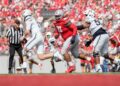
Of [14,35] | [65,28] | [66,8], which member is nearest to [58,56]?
[65,28]

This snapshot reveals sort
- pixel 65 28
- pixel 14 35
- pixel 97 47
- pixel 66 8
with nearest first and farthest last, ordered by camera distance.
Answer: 1. pixel 97 47
2. pixel 65 28
3. pixel 14 35
4. pixel 66 8

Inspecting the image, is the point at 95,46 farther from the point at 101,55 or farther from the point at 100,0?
the point at 100,0

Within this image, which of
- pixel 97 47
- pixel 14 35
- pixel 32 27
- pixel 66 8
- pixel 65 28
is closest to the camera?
pixel 97 47

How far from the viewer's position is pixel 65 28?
10.2 meters

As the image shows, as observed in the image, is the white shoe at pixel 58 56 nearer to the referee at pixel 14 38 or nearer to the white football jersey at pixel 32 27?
the white football jersey at pixel 32 27

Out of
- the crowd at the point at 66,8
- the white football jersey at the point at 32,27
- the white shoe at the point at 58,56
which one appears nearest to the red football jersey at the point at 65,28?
the white shoe at the point at 58,56

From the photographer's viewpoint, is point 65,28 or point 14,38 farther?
point 14,38

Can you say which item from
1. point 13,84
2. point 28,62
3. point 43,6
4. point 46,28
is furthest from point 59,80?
point 43,6

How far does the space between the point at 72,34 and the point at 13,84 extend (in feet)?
6.18

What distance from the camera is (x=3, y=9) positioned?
61.2 feet

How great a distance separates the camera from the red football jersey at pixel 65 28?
10.1m

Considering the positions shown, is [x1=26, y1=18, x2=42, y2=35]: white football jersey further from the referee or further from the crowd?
the crowd

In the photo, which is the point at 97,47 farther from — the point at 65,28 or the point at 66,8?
the point at 66,8

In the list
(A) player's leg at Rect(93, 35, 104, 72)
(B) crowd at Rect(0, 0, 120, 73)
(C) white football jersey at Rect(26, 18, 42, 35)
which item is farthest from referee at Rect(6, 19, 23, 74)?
(B) crowd at Rect(0, 0, 120, 73)
